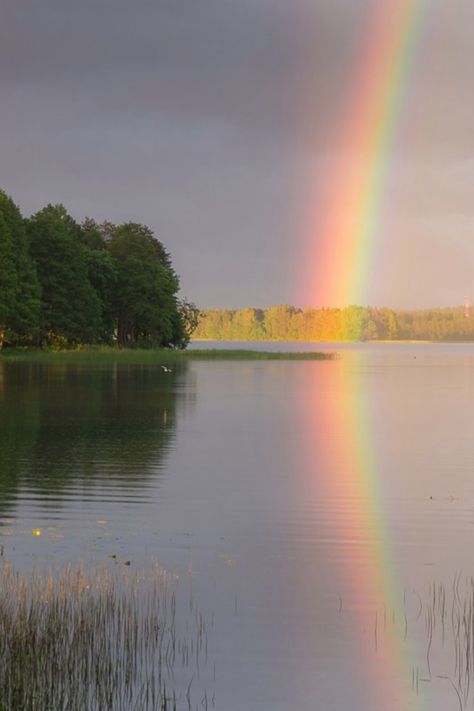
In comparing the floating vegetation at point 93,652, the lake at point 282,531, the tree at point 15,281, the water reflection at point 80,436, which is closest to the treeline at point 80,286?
the tree at point 15,281

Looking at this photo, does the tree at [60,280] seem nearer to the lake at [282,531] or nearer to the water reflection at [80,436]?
the water reflection at [80,436]

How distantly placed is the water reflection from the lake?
0.16 m

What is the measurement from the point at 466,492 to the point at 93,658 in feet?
66.8

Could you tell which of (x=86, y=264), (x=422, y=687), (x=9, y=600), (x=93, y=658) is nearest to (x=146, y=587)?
(x=9, y=600)

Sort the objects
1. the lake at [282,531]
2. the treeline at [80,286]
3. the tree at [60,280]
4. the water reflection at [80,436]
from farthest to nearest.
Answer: the tree at [60,280]
the treeline at [80,286]
the water reflection at [80,436]
the lake at [282,531]

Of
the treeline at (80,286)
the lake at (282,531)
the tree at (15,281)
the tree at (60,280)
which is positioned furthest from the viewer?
the tree at (60,280)

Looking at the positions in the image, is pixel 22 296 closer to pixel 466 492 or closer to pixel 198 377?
pixel 198 377

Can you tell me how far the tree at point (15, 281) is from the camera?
117562 mm

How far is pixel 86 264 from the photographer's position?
6048 inches

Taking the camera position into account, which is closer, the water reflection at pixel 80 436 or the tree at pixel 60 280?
the water reflection at pixel 80 436

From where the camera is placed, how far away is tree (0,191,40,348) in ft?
386

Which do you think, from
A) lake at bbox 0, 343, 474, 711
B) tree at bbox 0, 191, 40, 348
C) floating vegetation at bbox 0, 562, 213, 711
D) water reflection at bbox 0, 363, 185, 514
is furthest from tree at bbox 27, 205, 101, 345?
floating vegetation at bbox 0, 562, 213, 711

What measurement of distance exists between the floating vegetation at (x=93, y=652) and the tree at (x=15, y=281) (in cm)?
10242

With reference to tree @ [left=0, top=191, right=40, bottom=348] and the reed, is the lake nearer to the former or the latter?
tree @ [left=0, top=191, right=40, bottom=348]
